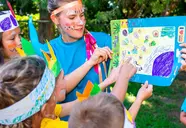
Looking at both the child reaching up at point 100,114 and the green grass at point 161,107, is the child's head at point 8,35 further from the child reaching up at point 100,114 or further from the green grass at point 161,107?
the green grass at point 161,107

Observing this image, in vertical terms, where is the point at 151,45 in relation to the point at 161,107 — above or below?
above

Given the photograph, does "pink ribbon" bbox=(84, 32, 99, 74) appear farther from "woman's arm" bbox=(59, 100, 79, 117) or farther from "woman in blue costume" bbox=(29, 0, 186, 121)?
"woman's arm" bbox=(59, 100, 79, 117)

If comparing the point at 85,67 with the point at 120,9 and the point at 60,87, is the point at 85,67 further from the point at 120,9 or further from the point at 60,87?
the point at 120,9

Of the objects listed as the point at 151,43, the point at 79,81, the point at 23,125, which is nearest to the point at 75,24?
the point at 79,81

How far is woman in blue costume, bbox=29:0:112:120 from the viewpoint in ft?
7.34

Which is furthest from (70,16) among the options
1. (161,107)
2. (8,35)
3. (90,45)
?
(161,107)

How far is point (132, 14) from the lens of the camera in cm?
389

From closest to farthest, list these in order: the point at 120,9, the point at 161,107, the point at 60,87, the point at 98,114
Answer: the point at 98,114, the point at 60,87, the point at 120,9, the point at 161,107

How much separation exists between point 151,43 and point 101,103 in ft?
2.49

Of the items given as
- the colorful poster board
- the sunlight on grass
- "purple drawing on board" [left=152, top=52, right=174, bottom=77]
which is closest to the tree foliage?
the colorful poster board

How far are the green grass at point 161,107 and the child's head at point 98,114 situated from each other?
2.98 metres

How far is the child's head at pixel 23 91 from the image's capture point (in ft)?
5.07

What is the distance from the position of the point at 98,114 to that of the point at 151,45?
81 cm

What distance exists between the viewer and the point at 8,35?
8.71ft
